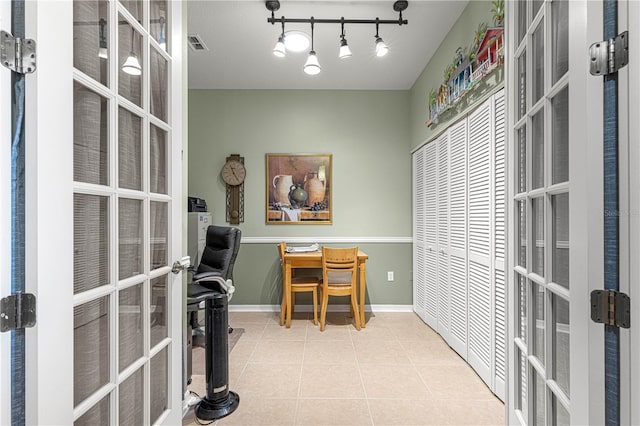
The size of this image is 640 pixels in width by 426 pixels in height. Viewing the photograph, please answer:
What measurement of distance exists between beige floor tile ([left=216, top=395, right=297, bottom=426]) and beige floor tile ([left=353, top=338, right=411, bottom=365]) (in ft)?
2.90

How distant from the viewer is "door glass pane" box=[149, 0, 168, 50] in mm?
1332

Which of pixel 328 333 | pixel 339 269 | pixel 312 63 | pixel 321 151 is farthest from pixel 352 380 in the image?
pixel 321 151

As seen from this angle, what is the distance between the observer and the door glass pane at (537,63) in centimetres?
117

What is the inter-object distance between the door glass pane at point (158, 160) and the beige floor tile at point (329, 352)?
194 cm

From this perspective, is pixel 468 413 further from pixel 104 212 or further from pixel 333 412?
pixel 104 212

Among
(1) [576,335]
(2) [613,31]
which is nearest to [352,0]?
(2) [613,31]

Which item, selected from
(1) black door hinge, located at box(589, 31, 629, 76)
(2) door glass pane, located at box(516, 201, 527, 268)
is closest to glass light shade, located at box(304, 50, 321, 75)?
(2) door glass pane, located at box(516, 201, 527, 268)

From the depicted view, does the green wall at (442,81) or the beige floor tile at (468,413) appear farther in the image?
the green wall at (442,81)

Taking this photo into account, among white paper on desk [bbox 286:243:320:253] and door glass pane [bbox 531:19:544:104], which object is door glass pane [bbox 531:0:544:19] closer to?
door glass pane [bbox 531:19:544:104]

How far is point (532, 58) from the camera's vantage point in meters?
1.23

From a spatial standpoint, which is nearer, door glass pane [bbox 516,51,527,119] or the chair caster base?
door glass pane [bbox 516,51,527,119]

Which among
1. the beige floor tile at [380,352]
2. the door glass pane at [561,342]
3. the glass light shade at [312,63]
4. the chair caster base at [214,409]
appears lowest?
the beige floor tile at [380,352]

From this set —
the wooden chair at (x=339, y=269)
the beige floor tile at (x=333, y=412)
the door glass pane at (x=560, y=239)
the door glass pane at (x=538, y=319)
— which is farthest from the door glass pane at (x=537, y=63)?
the wooden chair at (x=339, y=269)

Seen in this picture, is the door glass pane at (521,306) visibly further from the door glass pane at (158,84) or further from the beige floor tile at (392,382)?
the door glass pane at (158,84)
